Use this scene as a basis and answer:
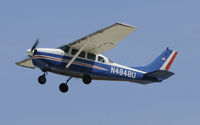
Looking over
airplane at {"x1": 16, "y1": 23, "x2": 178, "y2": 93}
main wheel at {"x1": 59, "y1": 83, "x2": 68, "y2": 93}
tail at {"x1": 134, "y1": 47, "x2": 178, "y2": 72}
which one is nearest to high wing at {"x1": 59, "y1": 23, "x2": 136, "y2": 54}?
airplane at {"x1": 16, "y1": 23, "x2": 178, "y2": 93}

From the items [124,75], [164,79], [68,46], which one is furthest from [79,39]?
[164,79]

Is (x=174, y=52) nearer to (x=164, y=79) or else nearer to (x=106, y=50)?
(x=164, y=79)

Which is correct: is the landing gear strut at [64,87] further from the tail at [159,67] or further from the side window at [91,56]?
the tail at [159,67]

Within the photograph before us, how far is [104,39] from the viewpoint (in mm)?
25250

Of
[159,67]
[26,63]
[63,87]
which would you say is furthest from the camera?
[159,67]

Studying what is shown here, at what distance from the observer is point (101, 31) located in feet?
79.9

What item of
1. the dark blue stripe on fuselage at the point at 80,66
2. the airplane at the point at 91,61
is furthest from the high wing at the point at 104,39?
the dark blue stripe on fuselage at the point at 80,66

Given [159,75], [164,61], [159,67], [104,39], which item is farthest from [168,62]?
[104,39]

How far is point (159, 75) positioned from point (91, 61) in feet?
12.4

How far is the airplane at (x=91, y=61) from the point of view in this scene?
24.9 m

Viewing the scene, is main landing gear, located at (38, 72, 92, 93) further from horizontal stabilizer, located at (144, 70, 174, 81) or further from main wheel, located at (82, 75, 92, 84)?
horizontal stabilizer, located at (144, 70, 174, 81)

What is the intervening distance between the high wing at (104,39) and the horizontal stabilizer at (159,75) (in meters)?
2.74

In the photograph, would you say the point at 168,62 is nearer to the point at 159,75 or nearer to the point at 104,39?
the point at 159,75

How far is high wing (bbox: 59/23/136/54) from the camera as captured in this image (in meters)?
24.1
